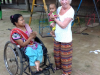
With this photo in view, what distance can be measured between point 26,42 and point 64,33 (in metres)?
0.67

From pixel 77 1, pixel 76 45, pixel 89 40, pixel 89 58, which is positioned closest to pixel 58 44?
pixel 89 58

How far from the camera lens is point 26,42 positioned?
1925 mm

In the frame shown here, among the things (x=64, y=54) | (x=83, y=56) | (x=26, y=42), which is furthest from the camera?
(x=83, y=56)

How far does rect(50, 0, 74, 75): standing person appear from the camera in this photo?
1.85m

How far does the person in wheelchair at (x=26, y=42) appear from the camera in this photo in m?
1.89

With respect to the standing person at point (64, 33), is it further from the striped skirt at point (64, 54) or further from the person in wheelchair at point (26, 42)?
the person in wheelchair at point (26, 42)

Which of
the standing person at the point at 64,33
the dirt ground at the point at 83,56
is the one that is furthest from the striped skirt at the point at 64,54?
the dirt ground at the point at 83,56

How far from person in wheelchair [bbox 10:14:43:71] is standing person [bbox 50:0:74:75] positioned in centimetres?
39

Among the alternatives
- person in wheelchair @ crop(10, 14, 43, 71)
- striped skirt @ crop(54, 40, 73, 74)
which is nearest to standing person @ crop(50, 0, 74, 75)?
striped skirt @ crop(54, 40, 73, 74)

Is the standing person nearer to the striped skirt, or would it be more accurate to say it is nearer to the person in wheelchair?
the striped skirt

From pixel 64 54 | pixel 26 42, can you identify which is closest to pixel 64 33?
pixel 64 54

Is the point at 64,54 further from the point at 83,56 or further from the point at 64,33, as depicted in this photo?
the point at 83,56

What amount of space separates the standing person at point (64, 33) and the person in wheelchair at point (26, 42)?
39cm

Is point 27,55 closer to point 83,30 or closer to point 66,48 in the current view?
point 66,48
